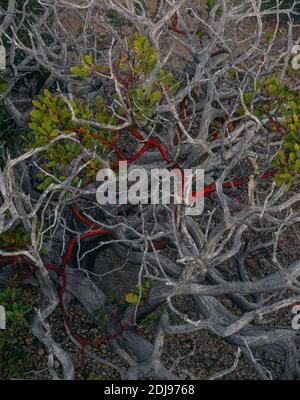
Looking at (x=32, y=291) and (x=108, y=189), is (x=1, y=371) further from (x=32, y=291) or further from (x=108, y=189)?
(x=108, y=189)

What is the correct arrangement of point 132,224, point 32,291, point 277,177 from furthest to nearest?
point 32,291 < point 132,224 < point 277,177

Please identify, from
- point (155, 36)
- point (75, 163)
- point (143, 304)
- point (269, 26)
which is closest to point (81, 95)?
point (155, 36)

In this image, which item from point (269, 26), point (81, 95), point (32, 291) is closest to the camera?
point (81, 95)

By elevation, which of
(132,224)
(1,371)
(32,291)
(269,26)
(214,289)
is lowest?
(1,371)

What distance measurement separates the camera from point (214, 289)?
170 inches

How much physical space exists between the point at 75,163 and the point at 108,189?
50 cm

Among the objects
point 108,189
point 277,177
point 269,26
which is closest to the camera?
point 277,177

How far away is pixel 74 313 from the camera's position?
20.2 ft

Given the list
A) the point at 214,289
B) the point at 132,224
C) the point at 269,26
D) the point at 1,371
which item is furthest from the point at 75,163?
the point at 269,26

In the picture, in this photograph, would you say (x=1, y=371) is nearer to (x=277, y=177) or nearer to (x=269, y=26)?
(x=277, y=177)

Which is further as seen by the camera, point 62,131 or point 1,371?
point 1,371

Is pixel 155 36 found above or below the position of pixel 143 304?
above

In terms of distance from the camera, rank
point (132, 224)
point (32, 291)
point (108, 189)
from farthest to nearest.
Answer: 1. point (32, 291)
2. point (132, 224)
3. point (108, 189)

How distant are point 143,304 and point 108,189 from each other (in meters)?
0.99
